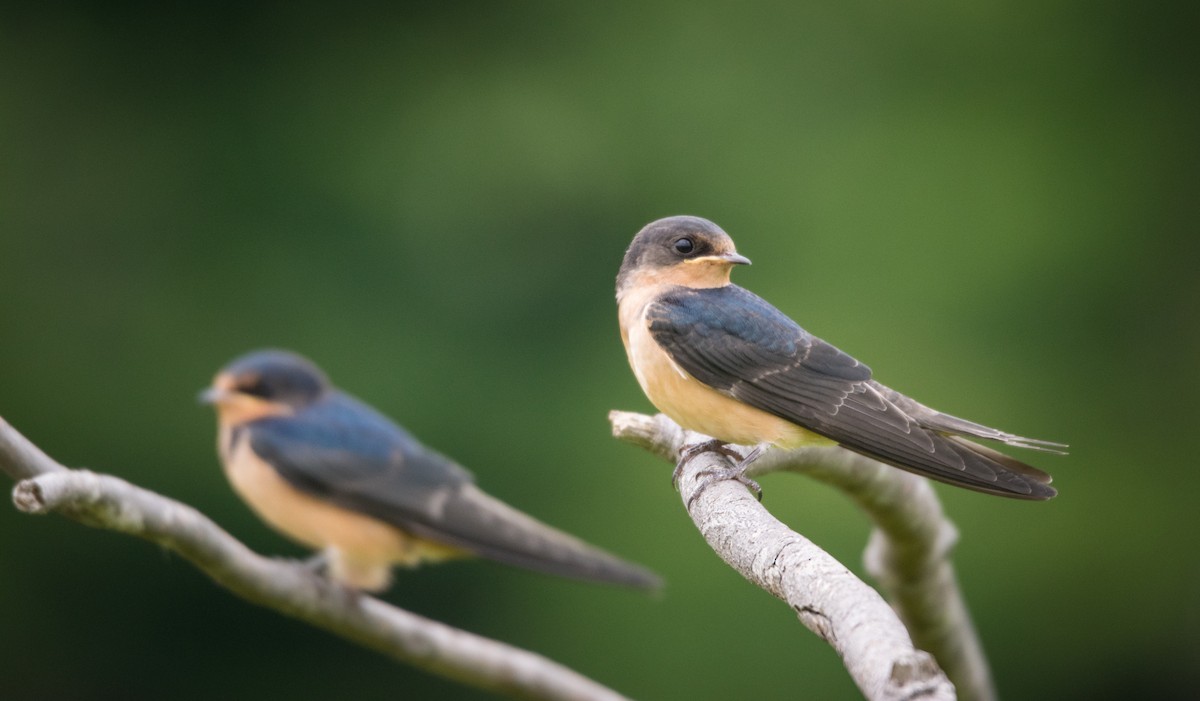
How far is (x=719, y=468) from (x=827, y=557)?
1.23 meters

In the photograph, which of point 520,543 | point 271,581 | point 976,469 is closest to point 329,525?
point 271,581

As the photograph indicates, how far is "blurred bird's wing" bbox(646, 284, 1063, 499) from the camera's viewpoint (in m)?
2.88

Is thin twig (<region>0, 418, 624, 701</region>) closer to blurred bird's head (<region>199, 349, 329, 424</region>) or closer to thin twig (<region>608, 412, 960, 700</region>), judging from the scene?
blurred bird's head (<region>199, 349, 329, 424</region>)

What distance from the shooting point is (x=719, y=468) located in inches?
129

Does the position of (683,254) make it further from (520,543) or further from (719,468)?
(520,543)

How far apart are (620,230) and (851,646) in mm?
5653

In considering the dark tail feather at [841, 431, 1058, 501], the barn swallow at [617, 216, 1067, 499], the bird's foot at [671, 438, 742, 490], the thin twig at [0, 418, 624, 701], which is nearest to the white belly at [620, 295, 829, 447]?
the barn swallow at [617, 216, 1067, 499]

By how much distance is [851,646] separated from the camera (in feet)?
5.53

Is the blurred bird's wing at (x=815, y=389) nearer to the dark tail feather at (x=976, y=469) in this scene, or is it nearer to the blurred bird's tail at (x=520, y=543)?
the dark tail feather at (x=976, y=469)

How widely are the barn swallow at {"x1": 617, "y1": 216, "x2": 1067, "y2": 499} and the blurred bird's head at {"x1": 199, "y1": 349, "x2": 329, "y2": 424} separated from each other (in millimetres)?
925

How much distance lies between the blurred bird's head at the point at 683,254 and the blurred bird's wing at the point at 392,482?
0.76 m

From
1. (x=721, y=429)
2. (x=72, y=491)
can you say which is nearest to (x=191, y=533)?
(x=72, y=491)

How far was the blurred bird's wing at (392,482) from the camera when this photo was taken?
129 inches

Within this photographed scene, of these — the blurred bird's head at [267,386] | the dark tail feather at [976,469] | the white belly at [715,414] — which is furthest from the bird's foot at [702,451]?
the blurred bird's head at [267,386]
